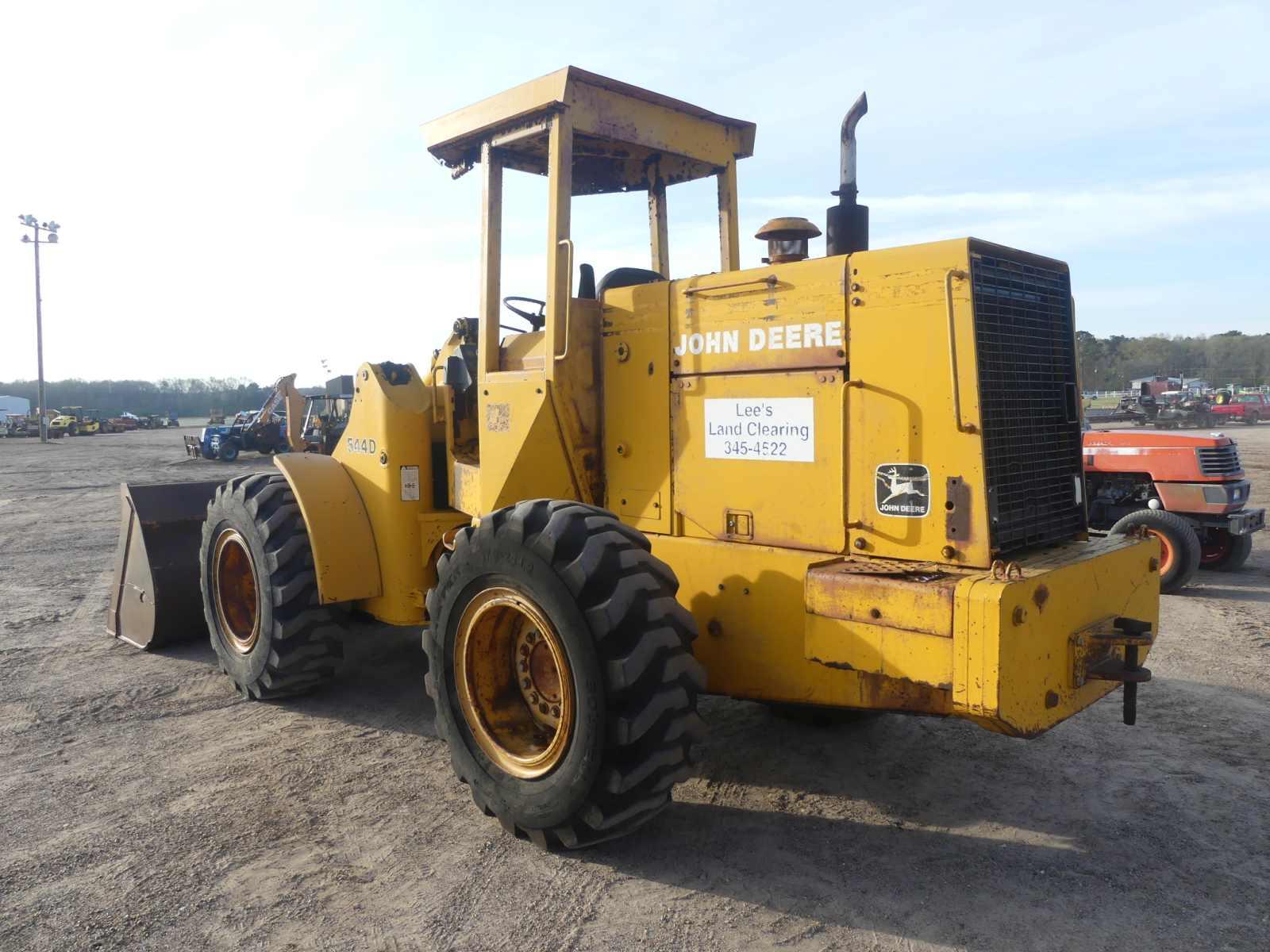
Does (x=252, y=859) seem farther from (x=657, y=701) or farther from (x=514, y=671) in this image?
(x=657, y=701)

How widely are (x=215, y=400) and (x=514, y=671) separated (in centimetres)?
9717

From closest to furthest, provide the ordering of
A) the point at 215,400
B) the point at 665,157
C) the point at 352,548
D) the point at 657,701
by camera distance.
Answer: the point at 657,701 → the point at 665,157 → the point at 352,548 → the point at 215,400

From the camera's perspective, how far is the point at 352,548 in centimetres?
552

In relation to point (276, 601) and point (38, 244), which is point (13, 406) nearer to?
point (38, 244)

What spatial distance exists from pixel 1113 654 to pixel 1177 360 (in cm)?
8132

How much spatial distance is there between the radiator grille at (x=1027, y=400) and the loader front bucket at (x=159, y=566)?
18.8ft

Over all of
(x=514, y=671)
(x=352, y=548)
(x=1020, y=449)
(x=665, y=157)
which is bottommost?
(x=514, y=671)

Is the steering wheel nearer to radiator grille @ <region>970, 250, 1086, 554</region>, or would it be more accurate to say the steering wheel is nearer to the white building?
radiator grille @ <region>970, 250, 1086, 554</region>

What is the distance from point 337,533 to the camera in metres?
5.48

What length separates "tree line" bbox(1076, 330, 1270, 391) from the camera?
2630 inches

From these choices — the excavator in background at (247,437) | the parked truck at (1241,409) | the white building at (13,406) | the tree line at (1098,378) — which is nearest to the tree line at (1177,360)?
the tree line at (1098,378)

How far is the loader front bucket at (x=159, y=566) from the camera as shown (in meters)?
6.80

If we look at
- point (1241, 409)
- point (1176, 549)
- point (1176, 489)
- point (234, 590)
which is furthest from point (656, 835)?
point (1241, 409)

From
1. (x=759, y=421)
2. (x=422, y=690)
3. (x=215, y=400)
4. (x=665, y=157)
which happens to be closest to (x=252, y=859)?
(x=422, y=690)
